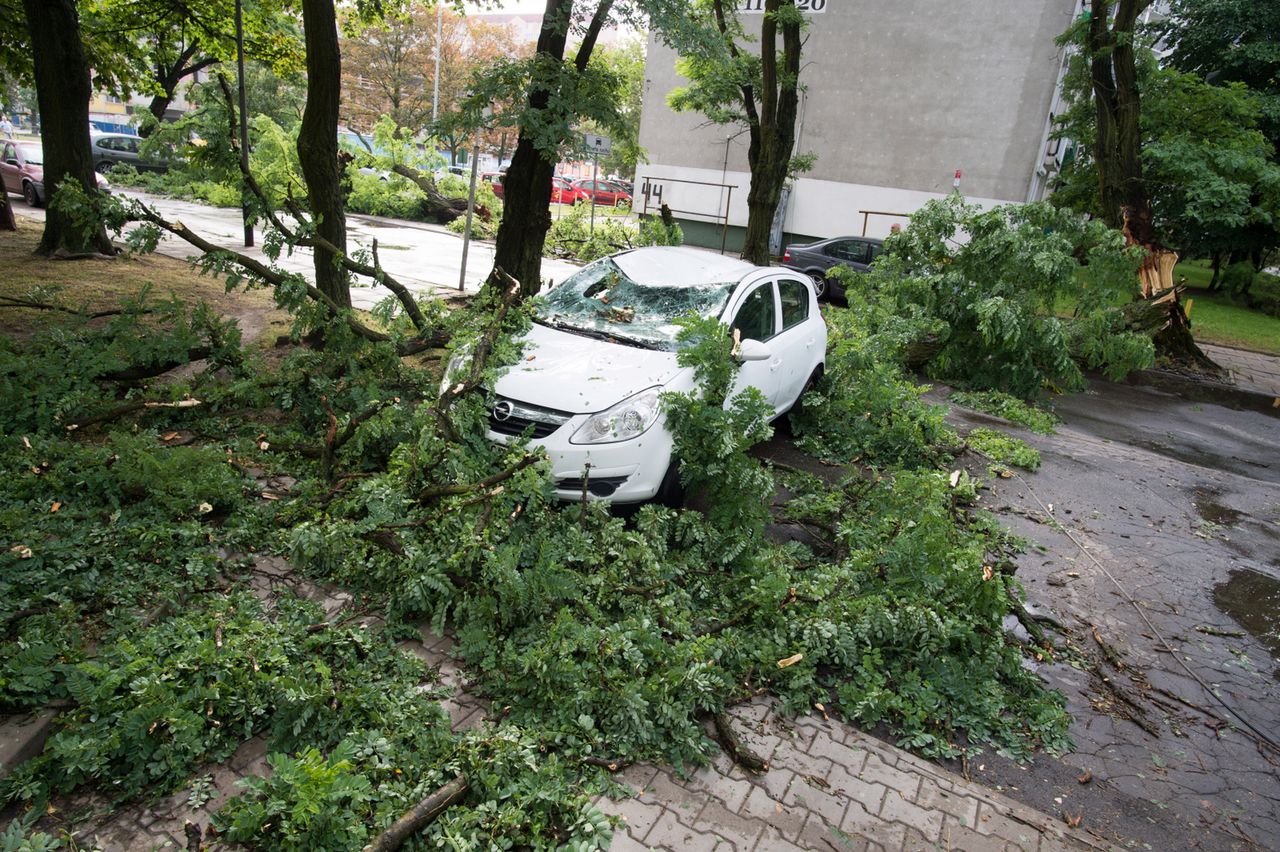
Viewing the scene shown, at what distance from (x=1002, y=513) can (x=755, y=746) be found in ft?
12.9

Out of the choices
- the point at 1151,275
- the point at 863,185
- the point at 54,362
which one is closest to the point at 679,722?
the point at 54,362

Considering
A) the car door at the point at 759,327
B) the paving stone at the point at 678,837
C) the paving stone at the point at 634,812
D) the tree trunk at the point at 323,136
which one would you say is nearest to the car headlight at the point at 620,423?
the car door at the point at 759,327

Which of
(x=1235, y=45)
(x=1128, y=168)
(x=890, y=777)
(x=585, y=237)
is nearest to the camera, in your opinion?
(x=890, y=777)

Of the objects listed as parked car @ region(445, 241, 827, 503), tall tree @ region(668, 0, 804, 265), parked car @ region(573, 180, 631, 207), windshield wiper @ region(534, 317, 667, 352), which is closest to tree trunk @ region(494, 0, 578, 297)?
parked car @ region(445, 241, 827, 503)

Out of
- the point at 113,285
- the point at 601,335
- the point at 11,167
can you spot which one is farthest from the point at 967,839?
the point at 11,167

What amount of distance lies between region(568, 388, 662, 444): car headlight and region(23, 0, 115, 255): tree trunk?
974cm

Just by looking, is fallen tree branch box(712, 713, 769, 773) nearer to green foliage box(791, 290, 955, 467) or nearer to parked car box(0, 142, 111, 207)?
green foliage box(791, 290, 955, 467)

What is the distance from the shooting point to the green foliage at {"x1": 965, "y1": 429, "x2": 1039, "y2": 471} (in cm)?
762

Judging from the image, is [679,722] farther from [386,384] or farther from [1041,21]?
[1041,21]

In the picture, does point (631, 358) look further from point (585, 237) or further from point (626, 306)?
point (585, 237)

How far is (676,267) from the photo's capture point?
671 centimetres

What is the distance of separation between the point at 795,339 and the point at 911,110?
22777 millimetres

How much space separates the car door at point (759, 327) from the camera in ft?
19.9

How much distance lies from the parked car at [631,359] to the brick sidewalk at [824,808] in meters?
1.88
